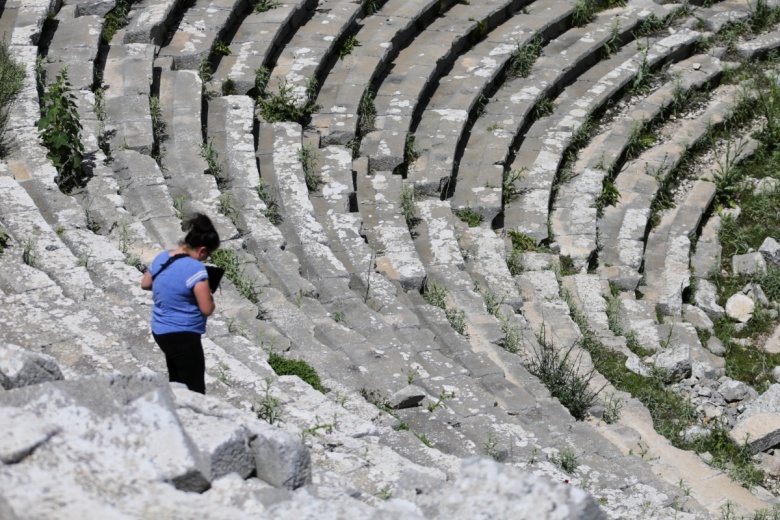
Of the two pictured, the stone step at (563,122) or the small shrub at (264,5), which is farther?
the small shrub at (264,5)

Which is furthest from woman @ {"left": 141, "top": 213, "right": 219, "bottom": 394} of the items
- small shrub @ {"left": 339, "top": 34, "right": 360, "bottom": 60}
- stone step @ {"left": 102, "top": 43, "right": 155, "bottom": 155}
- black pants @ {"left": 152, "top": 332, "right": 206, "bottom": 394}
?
small shrub @ {"left": 339, "top": 34, "right": 360, "bottom": 60}

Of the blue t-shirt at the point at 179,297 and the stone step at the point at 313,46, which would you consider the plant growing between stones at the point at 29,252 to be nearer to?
the blue t-shirt at the point at 179,297

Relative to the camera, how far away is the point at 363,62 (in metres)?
12.5

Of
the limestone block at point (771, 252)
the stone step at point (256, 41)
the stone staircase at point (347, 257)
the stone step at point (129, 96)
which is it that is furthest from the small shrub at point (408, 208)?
the limestone block at point (771, 252)

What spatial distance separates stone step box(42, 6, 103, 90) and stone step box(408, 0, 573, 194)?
327 cm

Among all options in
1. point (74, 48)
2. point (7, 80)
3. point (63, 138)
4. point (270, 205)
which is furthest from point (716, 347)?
point (7, 80)

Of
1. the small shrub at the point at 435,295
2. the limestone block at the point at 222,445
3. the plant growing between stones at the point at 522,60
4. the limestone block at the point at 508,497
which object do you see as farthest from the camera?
the plant growing between stones at the point at 522,60

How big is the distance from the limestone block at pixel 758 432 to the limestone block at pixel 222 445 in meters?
5.22

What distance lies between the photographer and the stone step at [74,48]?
1026cm

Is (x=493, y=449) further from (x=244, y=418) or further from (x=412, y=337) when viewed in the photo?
(x=244, y=418)

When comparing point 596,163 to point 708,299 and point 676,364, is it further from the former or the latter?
point 676,364

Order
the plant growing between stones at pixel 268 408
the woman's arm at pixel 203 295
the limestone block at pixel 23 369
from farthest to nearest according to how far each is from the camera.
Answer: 1. the plant growing between stones at pixel 268 408
2. the woman's arm at pixel 203 295
3. the limestone block at pixel 23 369

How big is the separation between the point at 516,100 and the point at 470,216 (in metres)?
2.26

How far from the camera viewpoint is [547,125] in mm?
13445
